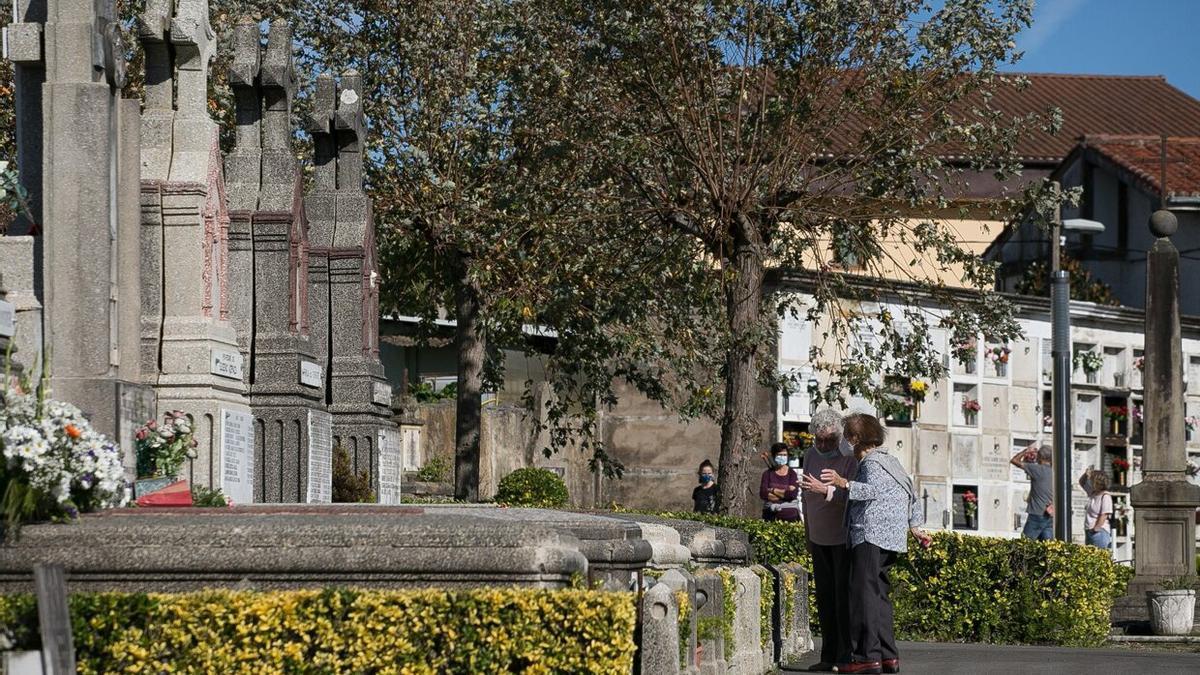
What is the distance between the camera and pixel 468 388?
96.6 feet

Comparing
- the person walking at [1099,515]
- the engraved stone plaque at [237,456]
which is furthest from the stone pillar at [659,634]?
the person walking at [1099,515]

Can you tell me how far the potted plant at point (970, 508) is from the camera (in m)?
35.5

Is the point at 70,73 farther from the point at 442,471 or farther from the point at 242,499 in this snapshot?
the point at 442,471

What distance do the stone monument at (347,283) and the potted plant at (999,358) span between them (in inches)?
568

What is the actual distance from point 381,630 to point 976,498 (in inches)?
1098

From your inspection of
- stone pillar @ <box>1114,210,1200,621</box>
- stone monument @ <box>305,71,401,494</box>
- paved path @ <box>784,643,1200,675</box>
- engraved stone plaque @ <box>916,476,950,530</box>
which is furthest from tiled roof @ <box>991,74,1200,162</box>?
paved path @ <box>784,643,1200,675</box>

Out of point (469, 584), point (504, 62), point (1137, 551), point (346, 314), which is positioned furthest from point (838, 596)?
point (504, 62)

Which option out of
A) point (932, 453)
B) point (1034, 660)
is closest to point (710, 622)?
point (1034, 660)

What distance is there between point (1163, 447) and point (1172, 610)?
389cm

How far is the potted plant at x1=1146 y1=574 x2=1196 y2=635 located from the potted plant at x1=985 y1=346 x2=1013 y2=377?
13.5m

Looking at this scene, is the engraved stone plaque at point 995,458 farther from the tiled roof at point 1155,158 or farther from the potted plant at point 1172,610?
the potted plant at point 1172,610

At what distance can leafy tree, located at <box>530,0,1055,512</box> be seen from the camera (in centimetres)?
2247

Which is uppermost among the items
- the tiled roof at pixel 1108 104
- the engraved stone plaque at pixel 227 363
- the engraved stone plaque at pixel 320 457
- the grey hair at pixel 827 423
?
the tiled roof at pixel 1108 104

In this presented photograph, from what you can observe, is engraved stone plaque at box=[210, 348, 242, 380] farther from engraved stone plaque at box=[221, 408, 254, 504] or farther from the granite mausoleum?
engraved stone plaque at box=[221, 408, 254, 504]
